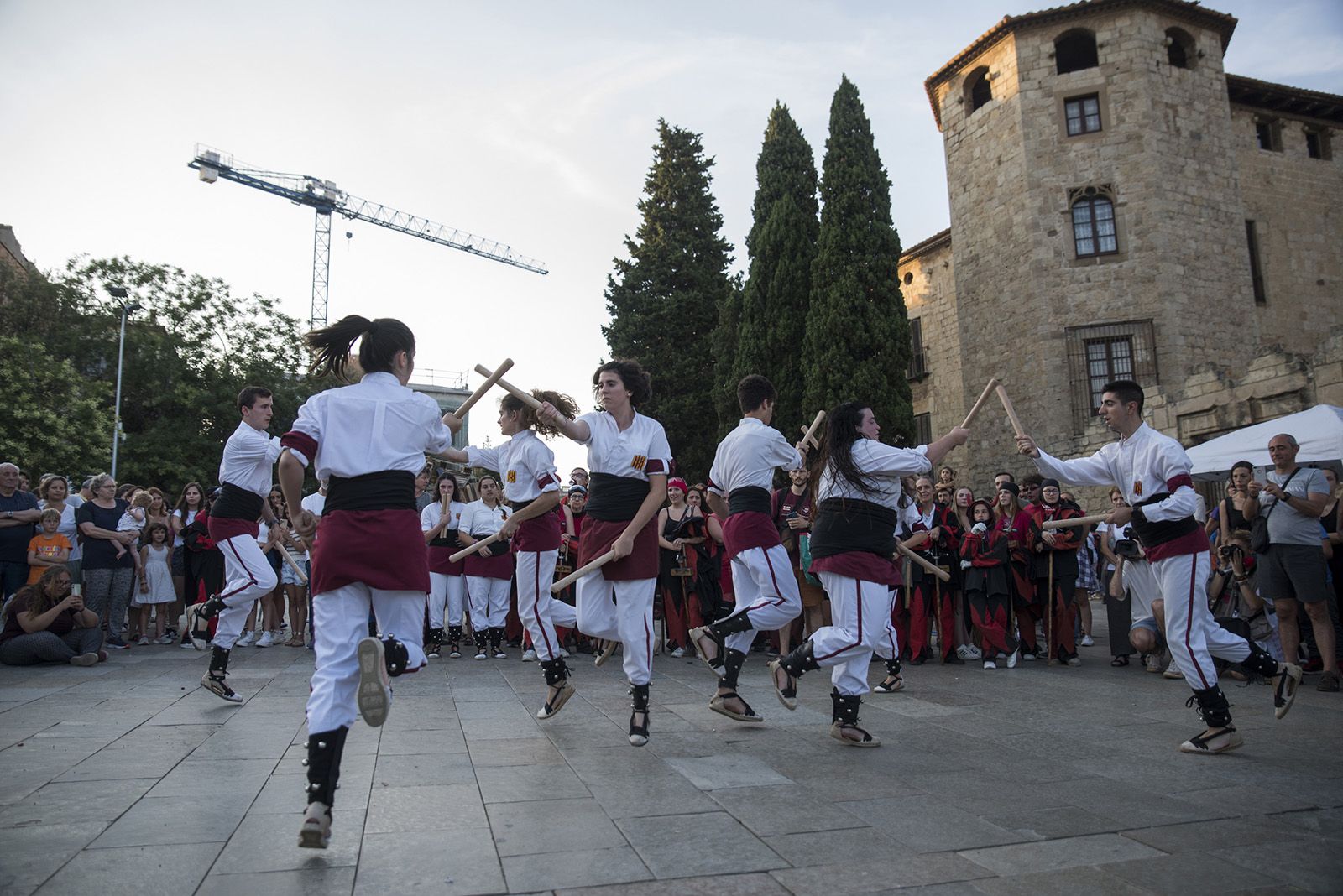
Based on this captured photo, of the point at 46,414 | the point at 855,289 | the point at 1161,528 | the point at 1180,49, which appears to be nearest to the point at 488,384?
the point at 1161,528

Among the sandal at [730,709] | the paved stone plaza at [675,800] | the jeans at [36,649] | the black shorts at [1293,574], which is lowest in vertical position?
the paved stone plaza at [675,800]

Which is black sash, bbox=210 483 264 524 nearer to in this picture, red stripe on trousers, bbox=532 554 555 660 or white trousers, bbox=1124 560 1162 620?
red stripe on trousers, bbox=532 554 555 660

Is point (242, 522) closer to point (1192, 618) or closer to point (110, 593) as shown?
point (110, 593)

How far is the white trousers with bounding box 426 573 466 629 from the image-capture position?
10.6m

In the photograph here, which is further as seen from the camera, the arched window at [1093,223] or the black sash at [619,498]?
the arched window at [1093,223]

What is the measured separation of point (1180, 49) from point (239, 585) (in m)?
28.1

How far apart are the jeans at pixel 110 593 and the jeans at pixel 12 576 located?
0.84 meters

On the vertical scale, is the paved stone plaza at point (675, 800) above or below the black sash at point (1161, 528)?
below

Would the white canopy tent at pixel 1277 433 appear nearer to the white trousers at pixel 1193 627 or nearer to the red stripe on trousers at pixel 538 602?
the white trousers at pixel 1193 627

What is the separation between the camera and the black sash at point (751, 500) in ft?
20.9

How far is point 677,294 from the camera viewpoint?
3331 cm

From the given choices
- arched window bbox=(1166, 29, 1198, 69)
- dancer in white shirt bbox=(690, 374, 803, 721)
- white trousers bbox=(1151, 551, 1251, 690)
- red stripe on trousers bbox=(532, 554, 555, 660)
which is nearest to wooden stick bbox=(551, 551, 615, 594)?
red stripe on trousers bbox=(532, 554, 555, 660)

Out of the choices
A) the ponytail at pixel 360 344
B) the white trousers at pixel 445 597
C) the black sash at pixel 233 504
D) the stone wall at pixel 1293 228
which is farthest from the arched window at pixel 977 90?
the ponytail at pixel 360 344

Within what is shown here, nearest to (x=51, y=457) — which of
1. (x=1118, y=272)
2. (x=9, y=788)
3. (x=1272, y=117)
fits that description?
(x=9, y=788)
